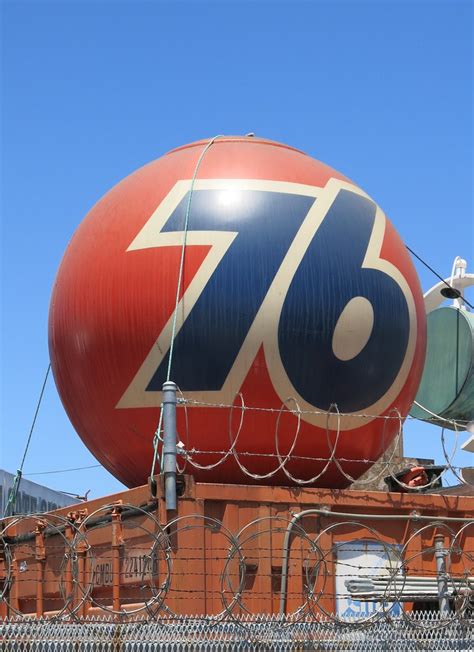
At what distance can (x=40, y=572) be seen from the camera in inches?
535

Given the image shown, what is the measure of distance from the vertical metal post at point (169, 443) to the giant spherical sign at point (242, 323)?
1.53 feet

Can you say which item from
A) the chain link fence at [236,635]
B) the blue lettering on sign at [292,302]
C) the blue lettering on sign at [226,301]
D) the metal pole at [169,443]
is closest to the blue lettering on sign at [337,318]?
the blue lettering on sign at [292,302]

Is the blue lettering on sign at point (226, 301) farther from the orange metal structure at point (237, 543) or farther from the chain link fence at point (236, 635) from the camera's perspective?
the chain link fence at point (236, 635)

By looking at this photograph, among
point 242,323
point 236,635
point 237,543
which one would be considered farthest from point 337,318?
point 236,635

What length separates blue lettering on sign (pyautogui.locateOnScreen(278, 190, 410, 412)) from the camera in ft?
41.5

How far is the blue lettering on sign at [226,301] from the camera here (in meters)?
12.5

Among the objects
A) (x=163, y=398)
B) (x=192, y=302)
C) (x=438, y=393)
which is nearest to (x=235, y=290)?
(x=192, y=302)

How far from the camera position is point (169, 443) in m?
11.8

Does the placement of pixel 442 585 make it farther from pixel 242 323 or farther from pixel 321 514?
pixel 242 323

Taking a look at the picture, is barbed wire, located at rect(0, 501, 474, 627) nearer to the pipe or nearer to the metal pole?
the pipe

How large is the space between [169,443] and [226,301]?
1.67 m

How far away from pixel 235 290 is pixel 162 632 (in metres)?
4.01

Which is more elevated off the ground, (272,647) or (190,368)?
(190,368)

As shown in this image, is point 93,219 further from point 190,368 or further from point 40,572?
point 40,572
